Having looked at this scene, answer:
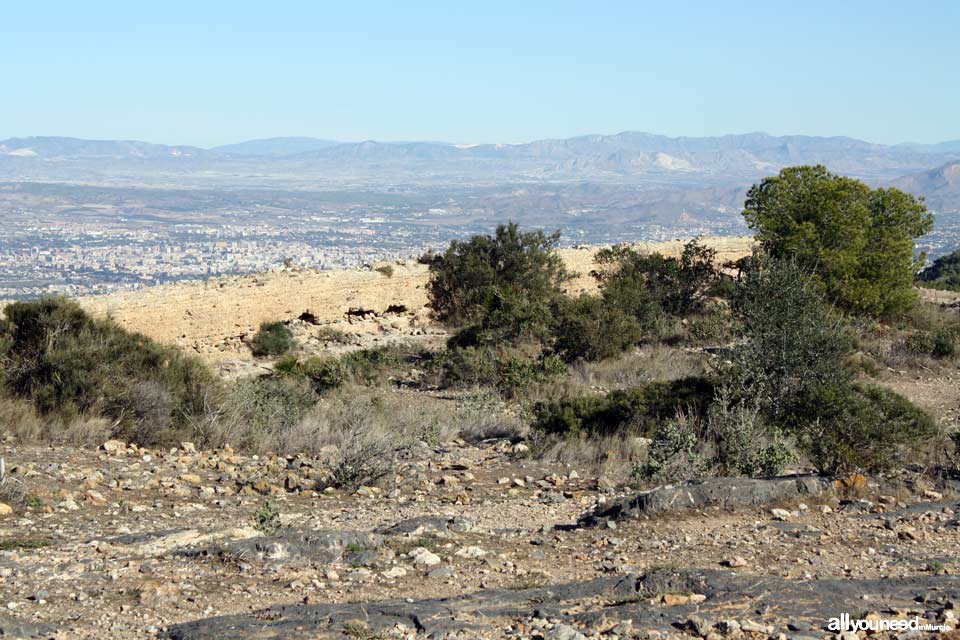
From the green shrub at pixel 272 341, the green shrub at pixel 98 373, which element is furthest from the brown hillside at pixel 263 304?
the green shrub at pixel 98 373

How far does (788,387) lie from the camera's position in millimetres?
9992

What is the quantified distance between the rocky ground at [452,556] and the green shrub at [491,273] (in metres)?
14.2

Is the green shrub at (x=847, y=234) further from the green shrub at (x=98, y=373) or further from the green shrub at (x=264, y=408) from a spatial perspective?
the green shrub at (x=98, y=373)

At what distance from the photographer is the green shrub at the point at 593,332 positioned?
1669 cm

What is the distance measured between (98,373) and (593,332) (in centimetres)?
932

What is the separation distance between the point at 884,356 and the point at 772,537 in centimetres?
1151

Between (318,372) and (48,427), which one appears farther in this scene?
(318,372)

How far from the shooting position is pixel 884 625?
4.37 m

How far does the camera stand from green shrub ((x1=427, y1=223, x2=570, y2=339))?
22625mm

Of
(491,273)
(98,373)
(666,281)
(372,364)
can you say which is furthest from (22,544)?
(666,281)

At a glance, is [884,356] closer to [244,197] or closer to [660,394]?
[660,394]

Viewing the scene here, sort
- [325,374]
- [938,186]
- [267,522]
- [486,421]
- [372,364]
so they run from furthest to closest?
[938,186]
[372,364]
[325,374]
[486,421]
[267,522]

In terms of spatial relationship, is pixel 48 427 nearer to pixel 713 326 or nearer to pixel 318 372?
pixel 318 372

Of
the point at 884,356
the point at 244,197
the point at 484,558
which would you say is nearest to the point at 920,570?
the point at 484,558
